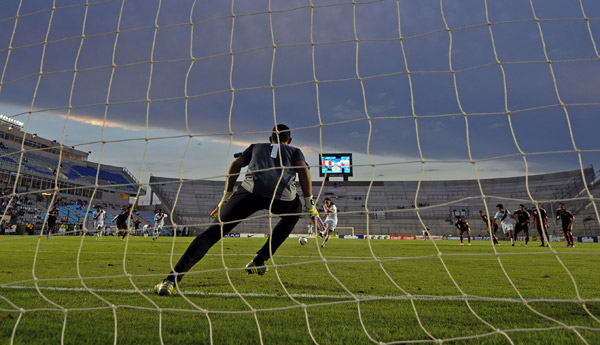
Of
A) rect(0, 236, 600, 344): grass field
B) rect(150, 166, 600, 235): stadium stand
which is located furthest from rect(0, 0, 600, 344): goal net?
rect(150, 166, 600, 235): stadium stand

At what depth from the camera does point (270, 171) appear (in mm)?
4129

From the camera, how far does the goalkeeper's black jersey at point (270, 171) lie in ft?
13.3

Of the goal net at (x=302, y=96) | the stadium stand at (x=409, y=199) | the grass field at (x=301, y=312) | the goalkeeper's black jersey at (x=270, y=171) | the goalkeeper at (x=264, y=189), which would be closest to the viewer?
the grass field at (x=301, y=312)

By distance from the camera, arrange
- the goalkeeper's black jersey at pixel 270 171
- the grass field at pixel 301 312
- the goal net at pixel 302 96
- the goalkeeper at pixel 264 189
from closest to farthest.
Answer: the grass field at pixel 301 312 < the goal net at pixel 302 96 < the goalkeeper at pixel 264 189 < the goalkeeper's black jersey at pixel 270 171

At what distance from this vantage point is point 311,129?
3627 mm

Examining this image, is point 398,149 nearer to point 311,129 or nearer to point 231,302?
point 311,129

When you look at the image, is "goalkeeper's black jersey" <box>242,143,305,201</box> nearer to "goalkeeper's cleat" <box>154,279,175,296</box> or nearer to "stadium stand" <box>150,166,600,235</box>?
"goalkeeper's cleat" <box>154,279,175,296</box>

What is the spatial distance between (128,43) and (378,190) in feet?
161

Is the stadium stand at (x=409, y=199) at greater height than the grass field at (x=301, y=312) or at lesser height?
greater

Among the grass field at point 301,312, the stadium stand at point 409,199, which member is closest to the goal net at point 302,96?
the grass field at point 301,312

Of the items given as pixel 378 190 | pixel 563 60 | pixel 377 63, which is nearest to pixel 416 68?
pixel 377 63

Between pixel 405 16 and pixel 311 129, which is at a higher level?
pixel 405 16

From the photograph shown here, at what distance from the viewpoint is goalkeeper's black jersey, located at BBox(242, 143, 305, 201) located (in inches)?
159

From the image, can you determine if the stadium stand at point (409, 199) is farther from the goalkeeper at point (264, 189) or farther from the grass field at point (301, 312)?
the grass field at point (301, 312)
